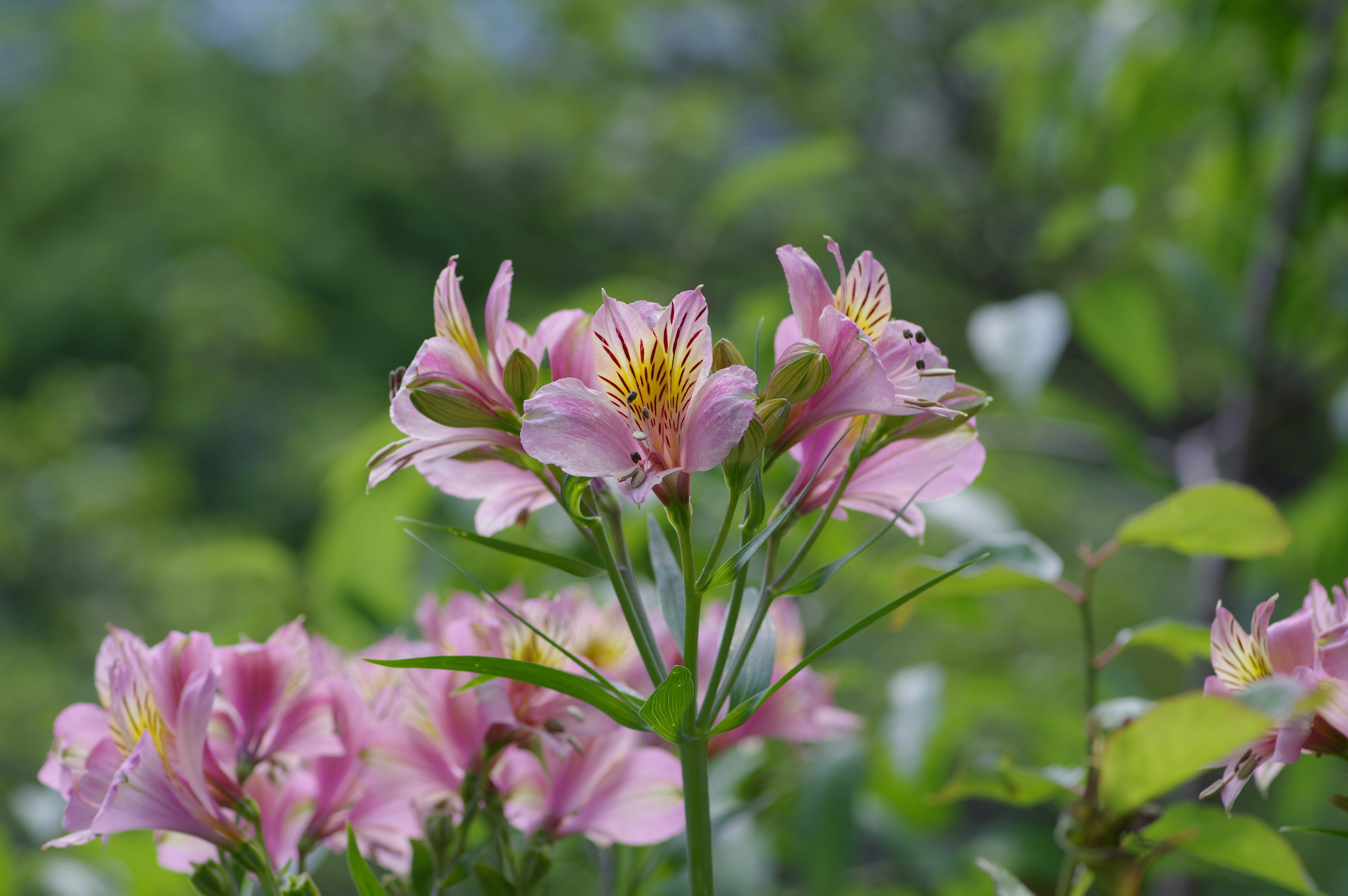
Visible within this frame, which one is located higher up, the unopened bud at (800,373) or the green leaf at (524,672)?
the unopened bud at (800,373)

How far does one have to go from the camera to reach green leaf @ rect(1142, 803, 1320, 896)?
248 millimetres

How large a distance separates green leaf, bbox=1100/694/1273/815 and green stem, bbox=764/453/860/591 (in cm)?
7

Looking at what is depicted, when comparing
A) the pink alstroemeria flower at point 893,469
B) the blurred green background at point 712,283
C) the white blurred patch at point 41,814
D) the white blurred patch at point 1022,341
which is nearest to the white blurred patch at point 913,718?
the blurred green background at point 712,283

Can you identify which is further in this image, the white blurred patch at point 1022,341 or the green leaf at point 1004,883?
the white blurred patch at point 1022,341

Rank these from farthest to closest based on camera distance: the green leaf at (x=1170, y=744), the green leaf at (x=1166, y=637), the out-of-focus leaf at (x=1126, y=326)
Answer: the out-of-focus leaf at (x=1126, y=326) → the green leaf at (x=1166, y=637) → the green leaf at (x=1170, y=744)

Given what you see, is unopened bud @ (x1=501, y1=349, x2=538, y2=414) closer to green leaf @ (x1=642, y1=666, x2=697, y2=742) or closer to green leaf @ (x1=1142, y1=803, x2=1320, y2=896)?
green leaf @ (x1=642, y1=666, x2=697, y2=742)

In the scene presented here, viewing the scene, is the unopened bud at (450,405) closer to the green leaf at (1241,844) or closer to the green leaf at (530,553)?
the green leaf at (530,553)

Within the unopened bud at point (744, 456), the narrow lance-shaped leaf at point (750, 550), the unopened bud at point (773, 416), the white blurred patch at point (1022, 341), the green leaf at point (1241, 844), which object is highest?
the white blurred patch at point (1022, 341)

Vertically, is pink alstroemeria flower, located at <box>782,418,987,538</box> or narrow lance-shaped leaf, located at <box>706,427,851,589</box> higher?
pink alstroemeria flower, located at <box>782,418,987,538</box>

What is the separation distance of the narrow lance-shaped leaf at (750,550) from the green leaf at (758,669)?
0.02 metres

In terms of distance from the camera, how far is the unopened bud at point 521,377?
206 mm

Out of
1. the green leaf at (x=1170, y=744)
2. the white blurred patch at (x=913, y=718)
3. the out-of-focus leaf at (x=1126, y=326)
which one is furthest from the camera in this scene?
the out-of-focus leaf at (x=1126, y=326)

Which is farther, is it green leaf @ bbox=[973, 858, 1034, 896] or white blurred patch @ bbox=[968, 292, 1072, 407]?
white blurred patch @ bbox=[968, 292, 1072, 407]

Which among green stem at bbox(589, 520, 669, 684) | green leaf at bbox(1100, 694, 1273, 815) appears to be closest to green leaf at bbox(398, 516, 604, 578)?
green stem at bbox(589, 520, 669, 684)
